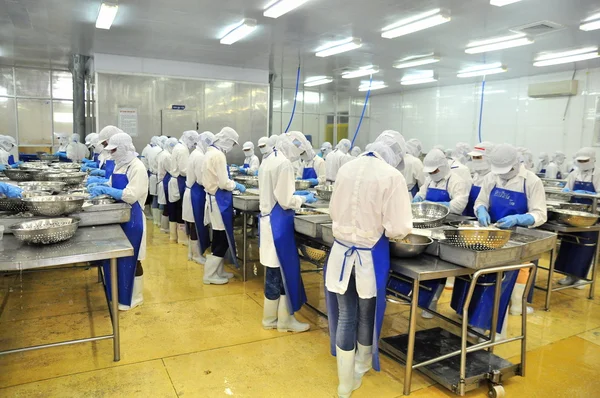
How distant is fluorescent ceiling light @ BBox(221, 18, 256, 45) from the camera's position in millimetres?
6184

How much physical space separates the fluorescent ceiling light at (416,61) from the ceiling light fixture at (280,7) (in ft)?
13.2

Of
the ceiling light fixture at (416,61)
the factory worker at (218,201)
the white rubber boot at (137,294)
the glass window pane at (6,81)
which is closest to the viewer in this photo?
the white rubber boot at (137,294)

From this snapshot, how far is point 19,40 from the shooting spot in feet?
26.3

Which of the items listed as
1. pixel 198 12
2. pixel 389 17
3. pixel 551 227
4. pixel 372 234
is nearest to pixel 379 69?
pixel 389 17

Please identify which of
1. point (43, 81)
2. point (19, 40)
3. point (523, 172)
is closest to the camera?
point (523, 172)

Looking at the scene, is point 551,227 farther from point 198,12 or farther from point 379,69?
point 379,69

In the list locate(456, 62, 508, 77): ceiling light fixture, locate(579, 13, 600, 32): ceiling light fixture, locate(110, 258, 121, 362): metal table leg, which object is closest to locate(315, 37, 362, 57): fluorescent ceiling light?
locate(579, 13, 600, 32): ceiling light fixture

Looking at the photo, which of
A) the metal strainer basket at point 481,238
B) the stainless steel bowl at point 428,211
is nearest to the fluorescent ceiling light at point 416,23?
the stainless steel bowl at point 428,211

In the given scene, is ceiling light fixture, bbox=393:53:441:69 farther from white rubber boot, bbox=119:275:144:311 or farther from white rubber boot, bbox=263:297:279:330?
white rubber boot, bbox=119:275:144:311

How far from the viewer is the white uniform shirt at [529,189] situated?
11.0 ft

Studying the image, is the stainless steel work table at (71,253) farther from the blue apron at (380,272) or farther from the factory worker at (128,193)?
the blue apron at (380,272)

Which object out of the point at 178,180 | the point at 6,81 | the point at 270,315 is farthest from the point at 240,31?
the point at 6,81

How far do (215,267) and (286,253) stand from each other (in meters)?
1.60

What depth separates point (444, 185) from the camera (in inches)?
163
